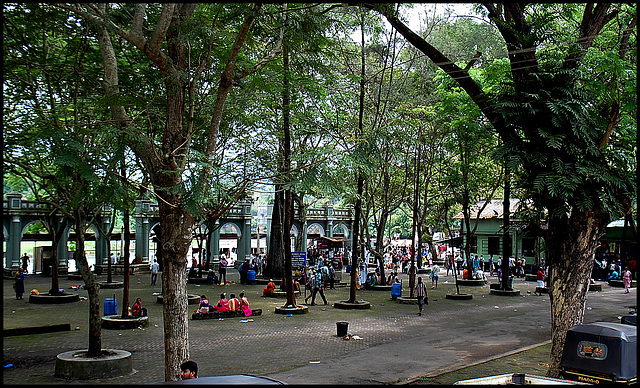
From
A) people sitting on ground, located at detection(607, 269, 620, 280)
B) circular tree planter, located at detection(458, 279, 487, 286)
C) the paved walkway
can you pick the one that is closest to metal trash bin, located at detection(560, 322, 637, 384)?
the paved walkway

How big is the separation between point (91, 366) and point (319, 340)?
6451mm

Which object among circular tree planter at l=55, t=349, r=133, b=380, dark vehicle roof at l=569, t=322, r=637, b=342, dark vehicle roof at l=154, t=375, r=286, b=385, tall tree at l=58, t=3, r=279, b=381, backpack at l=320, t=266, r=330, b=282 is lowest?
circular tree planter at l=55, t=349, r=133, b=380

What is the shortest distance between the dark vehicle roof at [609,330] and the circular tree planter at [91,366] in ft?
30.5

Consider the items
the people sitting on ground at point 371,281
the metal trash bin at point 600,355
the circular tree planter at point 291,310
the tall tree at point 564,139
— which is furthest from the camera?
the people sitting on ground at point 371,281

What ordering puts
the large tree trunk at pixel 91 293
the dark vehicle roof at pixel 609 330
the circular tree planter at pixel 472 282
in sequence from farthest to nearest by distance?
the circular tree planter at pixel 472 282, the large tree trunk at pixel 91 293, the dark vehicle roof at pixel 609 330

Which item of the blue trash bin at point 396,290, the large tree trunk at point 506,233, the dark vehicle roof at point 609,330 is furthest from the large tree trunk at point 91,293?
the large tree trunk at point 506,233

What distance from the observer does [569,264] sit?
36.0 ft

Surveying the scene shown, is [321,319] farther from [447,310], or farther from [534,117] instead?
[534,117]

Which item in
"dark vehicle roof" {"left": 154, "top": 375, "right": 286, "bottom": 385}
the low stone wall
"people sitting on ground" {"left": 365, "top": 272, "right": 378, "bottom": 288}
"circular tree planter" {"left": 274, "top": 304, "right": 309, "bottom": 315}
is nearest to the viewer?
"dark vehicle roof" {"left": 154, "top": 375, "right": 286, "bottom": 385}

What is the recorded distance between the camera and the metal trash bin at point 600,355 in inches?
381

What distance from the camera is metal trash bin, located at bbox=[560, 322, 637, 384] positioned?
9.69 meters

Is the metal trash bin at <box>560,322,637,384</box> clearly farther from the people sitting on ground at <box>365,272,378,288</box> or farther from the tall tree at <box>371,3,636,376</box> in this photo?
the people sitting on ground at <box>365,272,378,288</box>

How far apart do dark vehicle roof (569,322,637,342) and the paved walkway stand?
2931mm

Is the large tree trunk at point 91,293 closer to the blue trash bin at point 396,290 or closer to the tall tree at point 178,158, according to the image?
the tall tree at point 178,158
